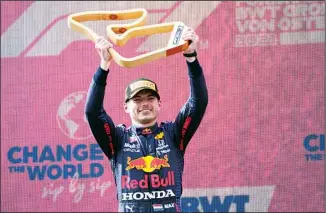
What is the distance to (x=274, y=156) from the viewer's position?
509cm

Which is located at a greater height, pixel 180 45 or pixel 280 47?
pixel 280 47

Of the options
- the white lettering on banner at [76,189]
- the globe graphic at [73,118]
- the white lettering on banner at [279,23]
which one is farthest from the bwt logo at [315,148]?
the globe graphic at [73,118]

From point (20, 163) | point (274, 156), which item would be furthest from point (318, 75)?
point (20, 163)

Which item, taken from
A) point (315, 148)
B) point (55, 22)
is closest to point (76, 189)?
point (55, 22)

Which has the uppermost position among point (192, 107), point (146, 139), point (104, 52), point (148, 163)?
point (104, 52)

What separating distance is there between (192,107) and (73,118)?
2606 millimetres

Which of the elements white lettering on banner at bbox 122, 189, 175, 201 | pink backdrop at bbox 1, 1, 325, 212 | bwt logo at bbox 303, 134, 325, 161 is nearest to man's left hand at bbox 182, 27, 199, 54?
white lettering on banner at bbox 122, 189, 175, 201

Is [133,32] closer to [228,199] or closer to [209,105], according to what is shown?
[209,105]

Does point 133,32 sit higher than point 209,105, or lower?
lower

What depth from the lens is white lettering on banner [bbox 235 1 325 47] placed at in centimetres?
515

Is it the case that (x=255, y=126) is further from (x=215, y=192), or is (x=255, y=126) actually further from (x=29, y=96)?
(x=29, y=96)

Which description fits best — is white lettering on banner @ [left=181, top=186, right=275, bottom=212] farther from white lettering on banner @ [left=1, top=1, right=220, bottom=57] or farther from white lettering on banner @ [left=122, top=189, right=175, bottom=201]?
white lettering on banner @ [left=122, top=189, right=175, bottom=201]

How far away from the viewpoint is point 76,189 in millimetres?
5098

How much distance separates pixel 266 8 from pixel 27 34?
190 cm
